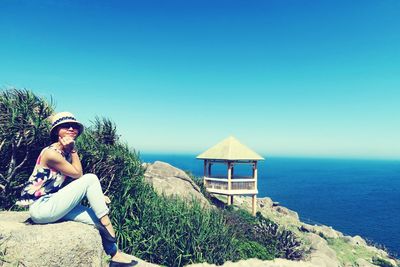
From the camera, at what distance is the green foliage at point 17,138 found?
8266 mm

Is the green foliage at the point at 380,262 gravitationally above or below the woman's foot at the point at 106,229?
below

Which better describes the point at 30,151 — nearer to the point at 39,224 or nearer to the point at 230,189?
the point at 39,224

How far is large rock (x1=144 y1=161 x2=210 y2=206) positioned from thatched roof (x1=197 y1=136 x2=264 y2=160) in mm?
4641

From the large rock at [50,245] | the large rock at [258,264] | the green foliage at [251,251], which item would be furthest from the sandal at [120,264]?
the green foliage at [251,251]

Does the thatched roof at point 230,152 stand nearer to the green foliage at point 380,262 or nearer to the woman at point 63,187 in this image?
the green foliage at point 380,262

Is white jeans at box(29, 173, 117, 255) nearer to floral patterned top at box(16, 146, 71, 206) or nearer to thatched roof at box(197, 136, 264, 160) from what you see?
floral patterned top at box(16, 146, 71, 206)

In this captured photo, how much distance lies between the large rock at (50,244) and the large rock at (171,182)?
11.2m

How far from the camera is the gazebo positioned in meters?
22.8

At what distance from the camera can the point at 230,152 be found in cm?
2359

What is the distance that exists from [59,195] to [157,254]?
20.0ft

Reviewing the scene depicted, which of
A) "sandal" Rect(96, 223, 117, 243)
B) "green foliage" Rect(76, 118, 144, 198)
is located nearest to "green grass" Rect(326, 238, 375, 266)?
"green foliage" Rect(76, 118, 144, 198)

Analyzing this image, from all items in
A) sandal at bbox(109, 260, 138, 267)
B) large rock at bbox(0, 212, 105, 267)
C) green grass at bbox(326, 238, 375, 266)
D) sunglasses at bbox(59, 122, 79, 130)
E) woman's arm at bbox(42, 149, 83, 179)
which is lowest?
green grass at bbox(326, 238, 375, 266)

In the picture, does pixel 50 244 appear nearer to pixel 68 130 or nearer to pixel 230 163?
pixel 68 130

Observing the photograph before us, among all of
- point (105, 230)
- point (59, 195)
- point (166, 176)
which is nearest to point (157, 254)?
point (105, 230)
